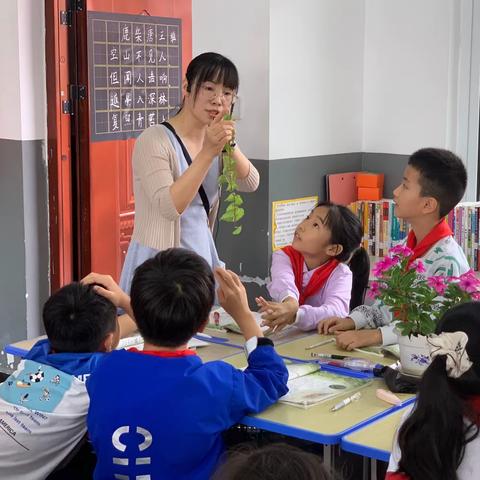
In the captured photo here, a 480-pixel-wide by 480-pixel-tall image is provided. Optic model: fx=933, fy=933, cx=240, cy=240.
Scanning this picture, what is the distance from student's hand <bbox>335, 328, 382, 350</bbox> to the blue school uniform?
60cm

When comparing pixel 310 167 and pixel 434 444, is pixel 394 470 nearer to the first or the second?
pixel 434 444

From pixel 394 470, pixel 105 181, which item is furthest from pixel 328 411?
pixel 105 181

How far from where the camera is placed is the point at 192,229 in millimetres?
3029

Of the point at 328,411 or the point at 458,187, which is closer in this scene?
the point at 328,411

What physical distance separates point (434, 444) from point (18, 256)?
9.69 feet

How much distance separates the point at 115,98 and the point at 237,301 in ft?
6.84

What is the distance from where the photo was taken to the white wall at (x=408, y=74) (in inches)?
177

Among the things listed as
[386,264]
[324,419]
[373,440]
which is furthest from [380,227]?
[373,440]

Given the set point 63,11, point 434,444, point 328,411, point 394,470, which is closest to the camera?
point 434,444

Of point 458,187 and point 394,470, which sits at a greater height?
point 458,187

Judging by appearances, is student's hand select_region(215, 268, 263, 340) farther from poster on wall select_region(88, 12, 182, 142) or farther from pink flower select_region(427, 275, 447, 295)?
poster on wall select_region(88, 12, 182, 142)

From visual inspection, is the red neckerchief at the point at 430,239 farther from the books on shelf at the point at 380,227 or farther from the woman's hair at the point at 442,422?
the books on shelf at the point at 380,227

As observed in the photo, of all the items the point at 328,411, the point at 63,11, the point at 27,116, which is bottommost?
the point at 328,411

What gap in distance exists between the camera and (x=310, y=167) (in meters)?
4.57
